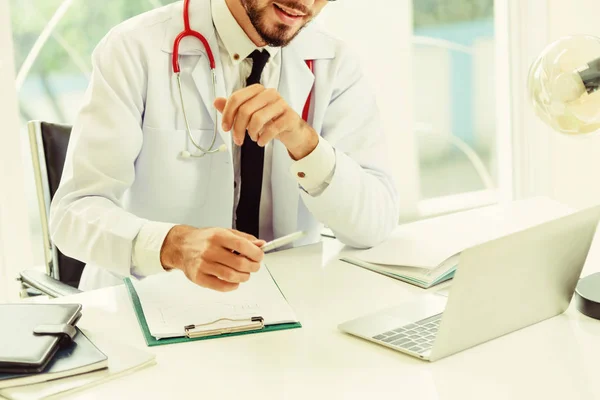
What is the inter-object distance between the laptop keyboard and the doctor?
40cm

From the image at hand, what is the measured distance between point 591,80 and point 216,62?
2.62 feet

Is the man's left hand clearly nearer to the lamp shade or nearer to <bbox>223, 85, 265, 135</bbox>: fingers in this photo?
<bbox>223, 85, 265, 135</bbox>: fingers

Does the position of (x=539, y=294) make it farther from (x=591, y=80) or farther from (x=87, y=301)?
(x=87, y=301)

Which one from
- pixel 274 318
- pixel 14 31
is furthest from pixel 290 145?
pixel 14 31

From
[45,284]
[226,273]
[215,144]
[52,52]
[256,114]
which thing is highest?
[52,52]

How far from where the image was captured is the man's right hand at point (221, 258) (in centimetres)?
108

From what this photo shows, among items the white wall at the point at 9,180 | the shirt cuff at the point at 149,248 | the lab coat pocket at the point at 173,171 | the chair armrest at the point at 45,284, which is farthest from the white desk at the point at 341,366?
the white wall at the point at 9,180

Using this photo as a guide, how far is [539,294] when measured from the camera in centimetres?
103

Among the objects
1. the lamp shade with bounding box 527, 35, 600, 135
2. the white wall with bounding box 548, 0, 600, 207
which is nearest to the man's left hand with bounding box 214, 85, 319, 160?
the lamp shade with bounding box 527, 35, 600, 135

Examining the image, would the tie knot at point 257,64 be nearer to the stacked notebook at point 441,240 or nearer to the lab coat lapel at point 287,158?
the lab coat lapel at point 287,158

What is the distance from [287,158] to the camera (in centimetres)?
163

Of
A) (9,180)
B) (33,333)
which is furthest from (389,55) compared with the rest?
(33,333)

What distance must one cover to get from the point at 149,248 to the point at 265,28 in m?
0.58

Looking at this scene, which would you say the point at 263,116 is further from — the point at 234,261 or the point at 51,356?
the point at 51,356
